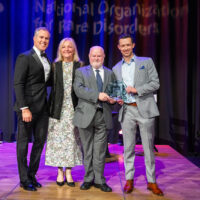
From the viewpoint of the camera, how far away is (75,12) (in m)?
5.34

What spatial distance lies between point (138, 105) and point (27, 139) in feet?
3.67

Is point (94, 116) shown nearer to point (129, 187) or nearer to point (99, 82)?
point (99, 82)

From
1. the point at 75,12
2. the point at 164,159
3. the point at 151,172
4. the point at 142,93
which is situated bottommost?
the point at 164,159

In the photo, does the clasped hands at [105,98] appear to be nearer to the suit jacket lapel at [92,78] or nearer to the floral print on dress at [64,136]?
the suit jacket lapel at [92,78]

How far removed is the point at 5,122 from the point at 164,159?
3.25m

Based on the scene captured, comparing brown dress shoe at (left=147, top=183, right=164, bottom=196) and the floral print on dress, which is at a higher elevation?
the floral print on dress

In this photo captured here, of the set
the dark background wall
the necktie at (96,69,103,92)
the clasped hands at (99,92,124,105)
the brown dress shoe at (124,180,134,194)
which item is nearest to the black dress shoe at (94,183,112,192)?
the brown dress shoe at (124,180,134,194)

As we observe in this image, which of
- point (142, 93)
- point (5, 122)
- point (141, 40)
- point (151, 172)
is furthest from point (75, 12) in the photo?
point (151, 172)

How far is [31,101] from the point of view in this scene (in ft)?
8.34

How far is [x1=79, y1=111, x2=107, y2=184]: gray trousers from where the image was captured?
2555mm

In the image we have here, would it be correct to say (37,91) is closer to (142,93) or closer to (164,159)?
(142,93)

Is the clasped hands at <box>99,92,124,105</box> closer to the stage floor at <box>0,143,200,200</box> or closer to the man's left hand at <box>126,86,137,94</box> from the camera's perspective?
the man's left hand at <box>126,86,137,94</box>

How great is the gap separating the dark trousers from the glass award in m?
0.69

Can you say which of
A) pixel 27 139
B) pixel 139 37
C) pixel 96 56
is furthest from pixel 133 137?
pixel 139 37
